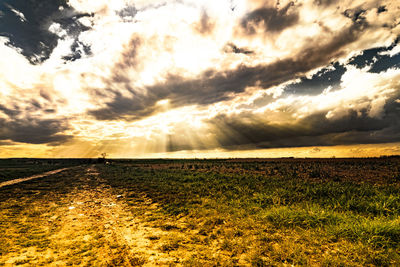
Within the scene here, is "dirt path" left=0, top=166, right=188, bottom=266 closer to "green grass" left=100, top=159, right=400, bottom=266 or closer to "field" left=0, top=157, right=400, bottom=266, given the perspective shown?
"field" left=0, top=157, right=400, bottom=266

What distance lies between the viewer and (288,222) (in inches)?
248

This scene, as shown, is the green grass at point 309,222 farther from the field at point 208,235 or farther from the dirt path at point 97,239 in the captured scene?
the dirt path at point 97,239

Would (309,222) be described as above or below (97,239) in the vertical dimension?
above

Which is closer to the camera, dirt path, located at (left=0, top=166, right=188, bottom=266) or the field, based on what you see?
the field

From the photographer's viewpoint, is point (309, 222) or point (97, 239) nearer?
point (97, 239)

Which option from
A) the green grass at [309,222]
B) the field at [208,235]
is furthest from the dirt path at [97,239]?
the green grass at [309,222]

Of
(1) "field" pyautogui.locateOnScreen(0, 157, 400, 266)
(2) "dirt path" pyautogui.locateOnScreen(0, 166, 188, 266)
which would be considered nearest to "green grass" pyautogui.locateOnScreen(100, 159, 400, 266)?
(1) "field" pyautogui.locateOnScreen(0, 157, 400, 266)

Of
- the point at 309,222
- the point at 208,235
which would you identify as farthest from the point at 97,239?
the point at 309,222

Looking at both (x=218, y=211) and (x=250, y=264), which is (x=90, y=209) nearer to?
(x=218, y=211)

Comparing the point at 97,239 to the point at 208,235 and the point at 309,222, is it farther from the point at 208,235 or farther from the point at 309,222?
the point at 309,222

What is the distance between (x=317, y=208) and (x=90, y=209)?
11503mm

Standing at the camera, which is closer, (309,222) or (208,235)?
(208,235)

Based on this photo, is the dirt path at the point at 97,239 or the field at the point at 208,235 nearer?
the field at the point at 208,235

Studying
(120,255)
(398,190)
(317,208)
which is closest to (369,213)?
(317,208)
